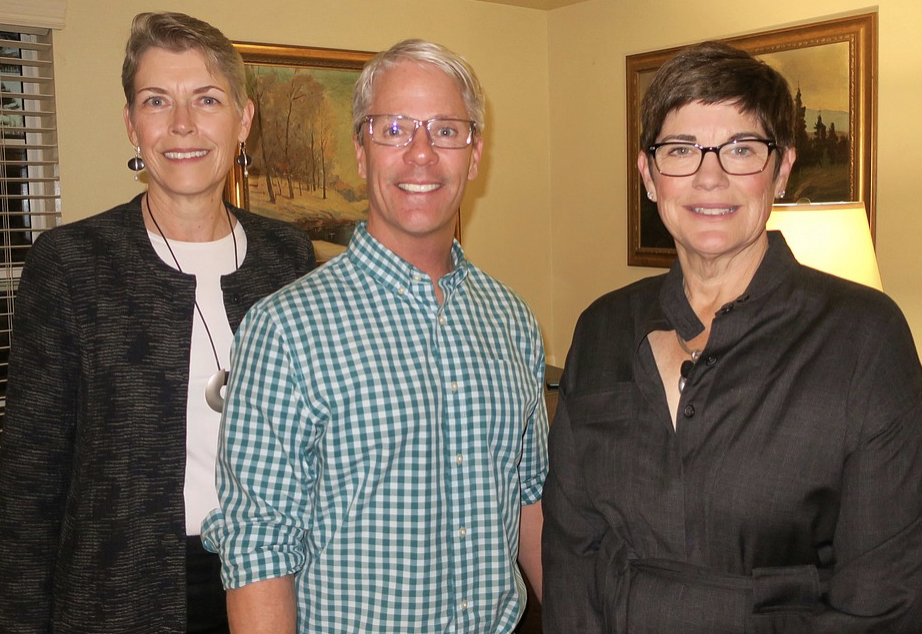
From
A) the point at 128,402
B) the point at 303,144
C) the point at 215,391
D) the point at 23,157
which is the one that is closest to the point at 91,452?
the point at 128,402

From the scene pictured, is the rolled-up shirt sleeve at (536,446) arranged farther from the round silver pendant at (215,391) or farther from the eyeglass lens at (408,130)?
the round silver pendant at (215,391)

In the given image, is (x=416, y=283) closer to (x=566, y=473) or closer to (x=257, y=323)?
(x=257, y=323)

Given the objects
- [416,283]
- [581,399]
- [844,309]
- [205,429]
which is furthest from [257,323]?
[844,309]

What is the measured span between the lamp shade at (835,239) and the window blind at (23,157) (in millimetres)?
2877

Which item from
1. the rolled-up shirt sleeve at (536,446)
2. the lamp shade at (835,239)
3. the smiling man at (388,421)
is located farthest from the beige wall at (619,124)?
the smiling man at (388,421)

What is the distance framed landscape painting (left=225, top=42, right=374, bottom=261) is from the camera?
4.09 metres

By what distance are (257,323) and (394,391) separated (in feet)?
0.78

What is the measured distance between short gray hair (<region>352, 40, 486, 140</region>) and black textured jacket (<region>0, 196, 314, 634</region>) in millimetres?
538

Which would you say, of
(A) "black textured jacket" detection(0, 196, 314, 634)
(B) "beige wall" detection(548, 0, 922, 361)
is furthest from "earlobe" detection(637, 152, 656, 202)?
(B) "beige wall" detection(548, 0, 922, 361)

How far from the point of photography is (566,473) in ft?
4.89

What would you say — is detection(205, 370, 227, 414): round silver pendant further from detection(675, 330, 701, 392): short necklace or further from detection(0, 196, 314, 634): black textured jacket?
detection(675, 330, 701, 392): short necklace

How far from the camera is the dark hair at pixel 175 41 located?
1665 mm

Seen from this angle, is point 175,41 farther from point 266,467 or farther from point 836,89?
point 836,89

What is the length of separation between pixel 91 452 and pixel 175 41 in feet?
2.57
